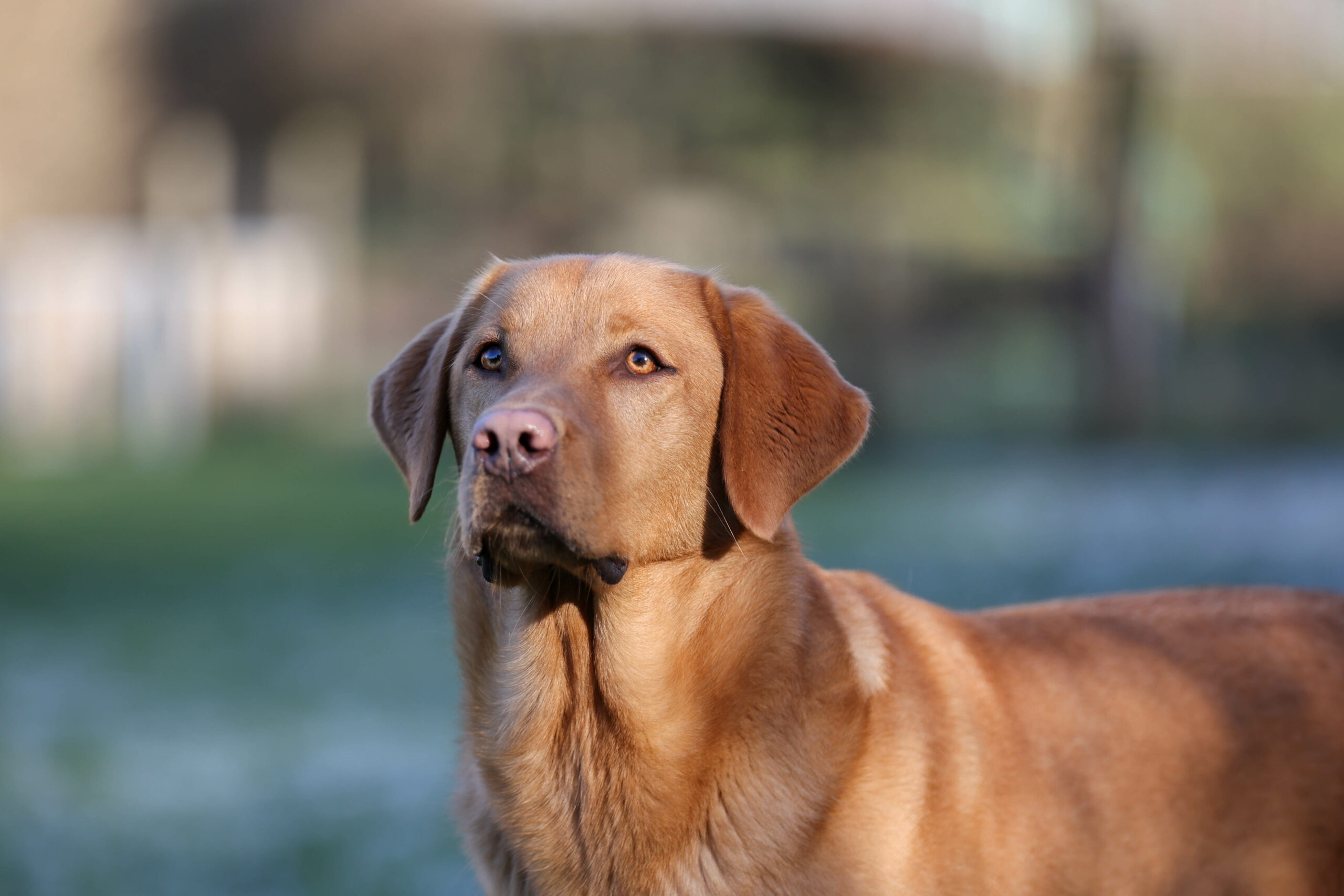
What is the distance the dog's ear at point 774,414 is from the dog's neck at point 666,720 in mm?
147

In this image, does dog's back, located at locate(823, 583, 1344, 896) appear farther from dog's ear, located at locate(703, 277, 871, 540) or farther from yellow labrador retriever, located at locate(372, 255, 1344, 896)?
dog's ear, located at locate(703, 277, 871, 540)

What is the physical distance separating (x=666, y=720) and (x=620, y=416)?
0.67 meters

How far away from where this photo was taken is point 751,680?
2.92 metres

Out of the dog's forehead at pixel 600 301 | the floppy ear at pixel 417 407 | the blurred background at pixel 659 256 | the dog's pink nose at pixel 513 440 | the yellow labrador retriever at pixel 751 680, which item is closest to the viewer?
the dog's pink nose at pixel 513 440

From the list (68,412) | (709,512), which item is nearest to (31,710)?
(709,512)

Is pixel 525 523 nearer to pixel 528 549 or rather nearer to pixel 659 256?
pixel 528 549

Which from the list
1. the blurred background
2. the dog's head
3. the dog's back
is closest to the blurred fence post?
the blurred background

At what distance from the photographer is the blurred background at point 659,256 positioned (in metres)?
9.89

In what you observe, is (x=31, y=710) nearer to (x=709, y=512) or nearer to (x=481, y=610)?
(x=481, y=610)

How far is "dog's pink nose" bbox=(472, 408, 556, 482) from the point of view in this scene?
270 centimetres

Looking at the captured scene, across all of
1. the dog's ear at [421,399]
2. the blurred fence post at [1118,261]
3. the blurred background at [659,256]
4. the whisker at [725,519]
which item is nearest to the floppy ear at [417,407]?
the dog's ear at [421,399]

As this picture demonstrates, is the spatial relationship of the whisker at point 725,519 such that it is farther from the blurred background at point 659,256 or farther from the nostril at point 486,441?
the blurred background at point 659,256

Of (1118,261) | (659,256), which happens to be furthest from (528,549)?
(1118,261)

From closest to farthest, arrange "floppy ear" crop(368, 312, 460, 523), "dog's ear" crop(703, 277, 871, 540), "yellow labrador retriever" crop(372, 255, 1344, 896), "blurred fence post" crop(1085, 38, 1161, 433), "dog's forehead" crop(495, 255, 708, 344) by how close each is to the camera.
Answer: "yellow labrador retriever" crop(372, 255, 1344, 896), "dog's ear" crop(703, 277, 871, 540), "dog's forehead" crop(495, 255, 708, 344), "floppy ear" crop(368, 312, 460, 523), "blurred fence post" crop(1085, 38, 1161, 433)
